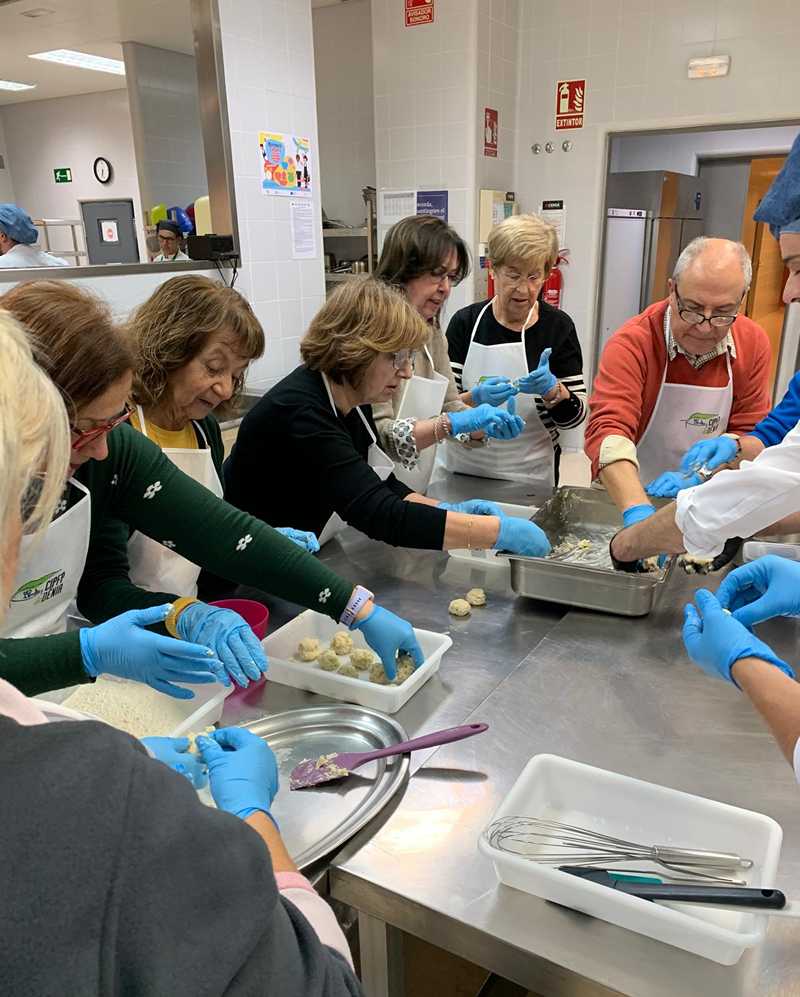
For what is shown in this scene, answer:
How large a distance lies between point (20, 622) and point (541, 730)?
3.17ft

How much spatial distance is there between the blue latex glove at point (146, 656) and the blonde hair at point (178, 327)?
619mm

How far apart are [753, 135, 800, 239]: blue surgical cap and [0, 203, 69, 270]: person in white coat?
12.2 ft

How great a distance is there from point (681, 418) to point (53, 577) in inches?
74.8

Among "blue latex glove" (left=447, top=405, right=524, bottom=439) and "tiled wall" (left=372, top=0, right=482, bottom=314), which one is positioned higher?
"tiled wall" (left=372, top=0, right=482, bottom=314)

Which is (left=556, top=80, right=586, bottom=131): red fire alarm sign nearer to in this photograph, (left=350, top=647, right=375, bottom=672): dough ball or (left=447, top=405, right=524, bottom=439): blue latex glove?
(left=447, top=405, right=524, bottom=439): blue latex glove

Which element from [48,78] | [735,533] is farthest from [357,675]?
[48,78]

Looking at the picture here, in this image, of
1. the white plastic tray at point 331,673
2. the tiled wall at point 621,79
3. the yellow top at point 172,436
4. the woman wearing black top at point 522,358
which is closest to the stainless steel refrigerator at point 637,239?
the tiled wall at point 621,79

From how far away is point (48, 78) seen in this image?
7160 mm

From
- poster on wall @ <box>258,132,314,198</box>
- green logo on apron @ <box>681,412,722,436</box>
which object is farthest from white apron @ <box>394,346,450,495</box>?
poster on wall @ <box>258,132,314,198</box>

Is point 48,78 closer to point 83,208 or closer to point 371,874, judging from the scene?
point 83,208

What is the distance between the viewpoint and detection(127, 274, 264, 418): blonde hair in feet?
5.28

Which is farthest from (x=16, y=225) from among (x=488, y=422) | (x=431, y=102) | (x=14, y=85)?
(x=14, y=85)

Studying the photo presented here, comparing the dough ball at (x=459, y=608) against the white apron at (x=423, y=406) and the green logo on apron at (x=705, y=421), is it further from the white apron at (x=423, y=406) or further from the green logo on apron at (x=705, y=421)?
the green logo on apron at (x=705, y=421)

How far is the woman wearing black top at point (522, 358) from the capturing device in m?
2.62
